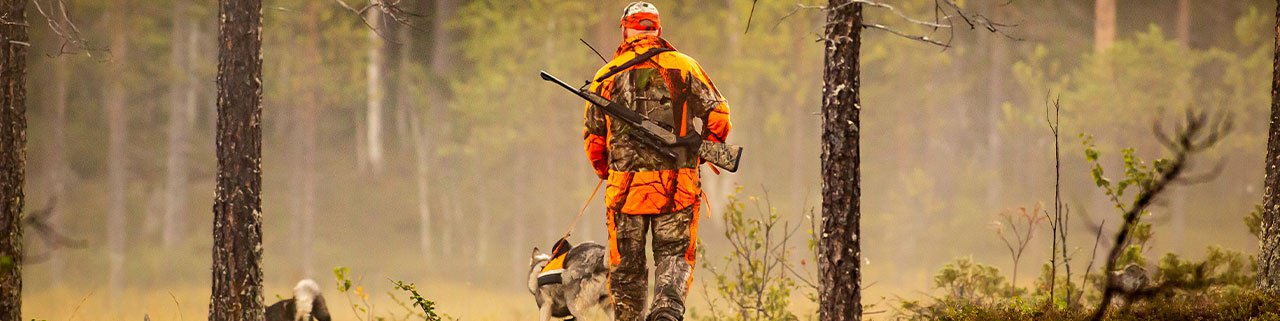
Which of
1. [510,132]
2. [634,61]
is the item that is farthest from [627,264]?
[510,132]

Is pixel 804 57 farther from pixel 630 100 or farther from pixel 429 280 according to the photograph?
pixel 630 100

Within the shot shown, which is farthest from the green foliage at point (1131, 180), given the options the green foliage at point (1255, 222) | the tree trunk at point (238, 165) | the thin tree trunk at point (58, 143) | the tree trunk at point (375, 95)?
the thin tree trunk at point (58, 143)

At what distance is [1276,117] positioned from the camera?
23.9ft

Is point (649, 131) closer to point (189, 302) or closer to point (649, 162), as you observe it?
point (649, 162)

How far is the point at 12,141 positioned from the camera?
748 centimetres

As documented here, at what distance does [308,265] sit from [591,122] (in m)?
22.4

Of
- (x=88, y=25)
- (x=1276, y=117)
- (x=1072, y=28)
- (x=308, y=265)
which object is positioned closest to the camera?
(x=1276, y=117)

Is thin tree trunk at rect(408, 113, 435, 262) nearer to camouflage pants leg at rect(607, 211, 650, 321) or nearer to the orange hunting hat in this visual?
camouflage pants leg at rect(607, 211, 650, 321)

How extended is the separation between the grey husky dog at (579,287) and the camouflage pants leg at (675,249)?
1.53 feet

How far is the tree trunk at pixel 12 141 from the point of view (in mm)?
7387

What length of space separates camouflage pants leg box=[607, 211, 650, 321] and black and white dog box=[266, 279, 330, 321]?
2.52m

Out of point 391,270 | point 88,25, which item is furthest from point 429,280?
point 88,25

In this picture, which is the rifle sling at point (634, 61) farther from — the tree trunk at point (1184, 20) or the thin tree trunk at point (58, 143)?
the tree trunk at point (1184, 20)

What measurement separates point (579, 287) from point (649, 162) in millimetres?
917
